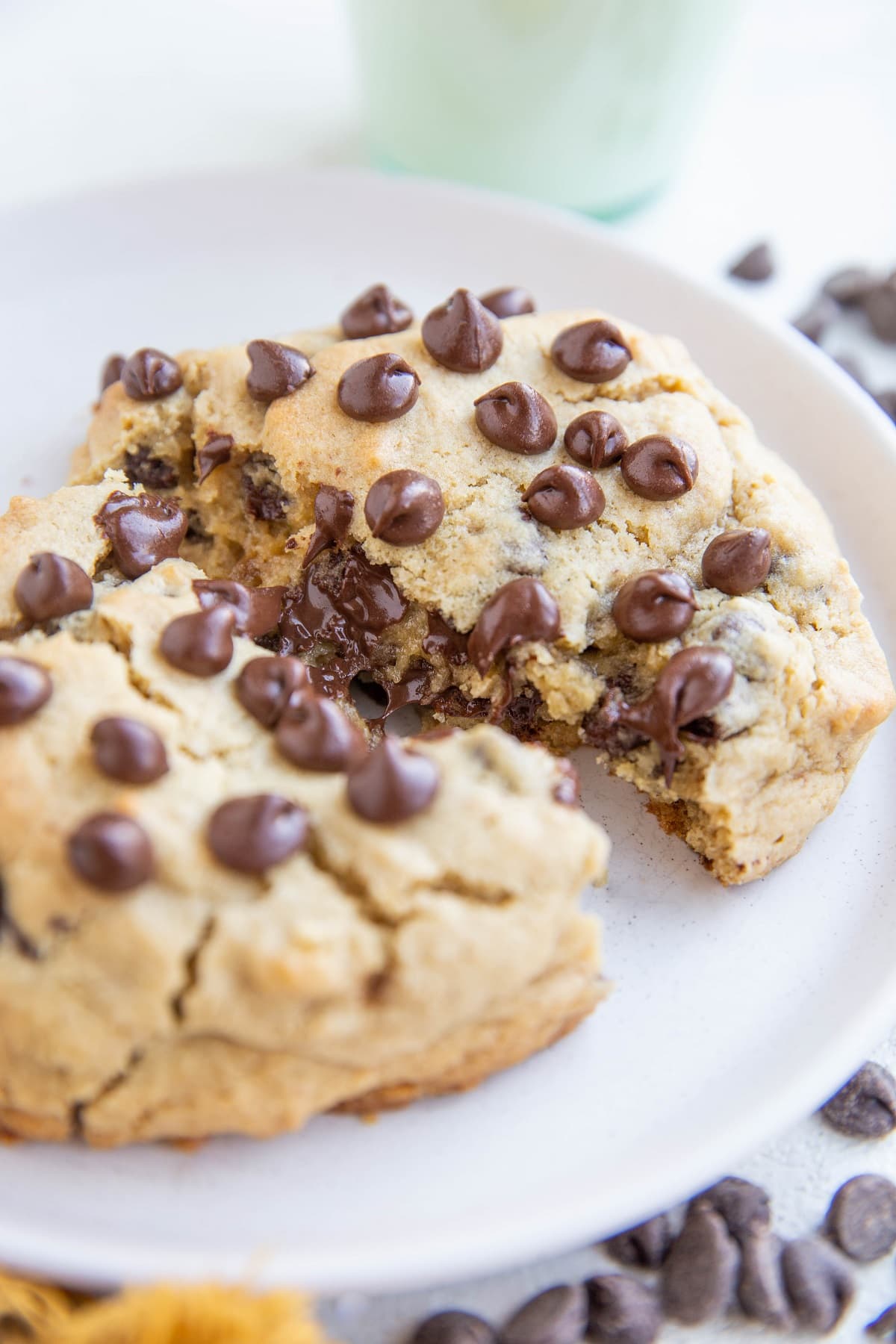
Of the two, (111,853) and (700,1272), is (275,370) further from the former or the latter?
(700,1272)

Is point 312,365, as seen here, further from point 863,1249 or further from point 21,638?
point 863,1249

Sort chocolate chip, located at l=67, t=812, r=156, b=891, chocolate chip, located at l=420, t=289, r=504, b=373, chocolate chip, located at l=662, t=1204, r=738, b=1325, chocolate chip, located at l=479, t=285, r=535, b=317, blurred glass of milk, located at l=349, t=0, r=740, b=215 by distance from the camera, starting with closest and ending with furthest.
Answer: chocolate chip, located at l=67, t=812, r=156, b=891 → chocolate chip, located at l=662, t=1204, r=738, b=1325 → chocolate chip, located at l=420, t=289, r=504, b=373 → chocolate chip, located at l=479, t=285, r=535, b=317 → blurred glass of milk, located at l=349, t=0, r=740, b=215

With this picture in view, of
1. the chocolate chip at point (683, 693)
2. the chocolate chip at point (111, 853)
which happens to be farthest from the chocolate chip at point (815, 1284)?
the chocolate chip at point (111, 853)

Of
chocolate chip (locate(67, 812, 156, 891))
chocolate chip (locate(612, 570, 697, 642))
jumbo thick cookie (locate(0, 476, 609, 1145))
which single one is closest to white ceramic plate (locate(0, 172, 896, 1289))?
jumbo thick cookie (locate(0, 476, 609, 1145))

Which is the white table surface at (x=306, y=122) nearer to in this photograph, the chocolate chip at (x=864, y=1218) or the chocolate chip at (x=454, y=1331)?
the chocolate chip at (x=864, y=1218)

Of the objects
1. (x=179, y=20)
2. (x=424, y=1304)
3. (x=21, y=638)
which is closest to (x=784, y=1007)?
(x=424, y=1304)

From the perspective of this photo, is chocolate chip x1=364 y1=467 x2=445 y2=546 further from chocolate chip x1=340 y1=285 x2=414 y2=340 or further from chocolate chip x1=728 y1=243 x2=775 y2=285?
chocolate chip x1=728 y1=243 x2=775 y2=285

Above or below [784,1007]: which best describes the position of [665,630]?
above
